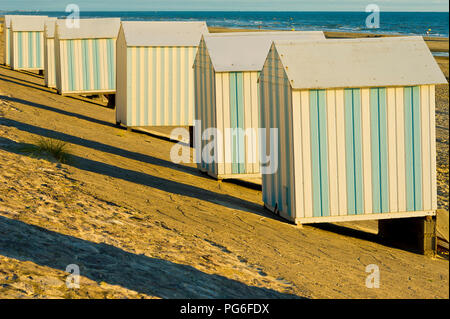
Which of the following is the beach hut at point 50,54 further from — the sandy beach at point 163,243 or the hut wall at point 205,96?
the hut wall at point 205,96

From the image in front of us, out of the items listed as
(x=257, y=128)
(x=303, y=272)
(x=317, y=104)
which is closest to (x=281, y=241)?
(x=303, y=272)

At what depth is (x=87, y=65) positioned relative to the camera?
2123cm

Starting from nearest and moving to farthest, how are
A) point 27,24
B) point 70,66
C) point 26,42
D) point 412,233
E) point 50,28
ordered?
1. point 412,233
2. point 70,66
3. point 50,28
4. point 27,24
5. point 26,42

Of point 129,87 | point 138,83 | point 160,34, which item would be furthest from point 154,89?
point 160,34

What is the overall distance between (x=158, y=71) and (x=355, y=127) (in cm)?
879

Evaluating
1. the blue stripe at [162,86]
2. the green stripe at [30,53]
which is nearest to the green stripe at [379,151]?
the blue stripe at [162,86]

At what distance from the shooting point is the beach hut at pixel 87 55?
68.5 ft

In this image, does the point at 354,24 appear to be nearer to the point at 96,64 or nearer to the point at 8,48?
the point at 8,48

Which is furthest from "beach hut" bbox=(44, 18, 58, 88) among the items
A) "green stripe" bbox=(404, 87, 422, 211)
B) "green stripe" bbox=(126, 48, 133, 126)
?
"green stripe" bbox=(404, 87, 422, 211)

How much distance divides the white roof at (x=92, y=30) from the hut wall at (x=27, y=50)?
8009 millimetres

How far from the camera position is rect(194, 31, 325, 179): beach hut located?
1088 centimetres

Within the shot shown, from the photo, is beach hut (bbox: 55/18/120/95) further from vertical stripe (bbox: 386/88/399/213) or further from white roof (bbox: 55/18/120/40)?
vertical stripe (bbox: 386/88/399/213)

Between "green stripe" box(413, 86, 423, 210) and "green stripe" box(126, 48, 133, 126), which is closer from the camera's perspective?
"green stripe" box(413, 86, 423, 210)

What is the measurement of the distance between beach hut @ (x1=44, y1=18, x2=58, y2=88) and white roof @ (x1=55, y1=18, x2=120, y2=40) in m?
2.21
